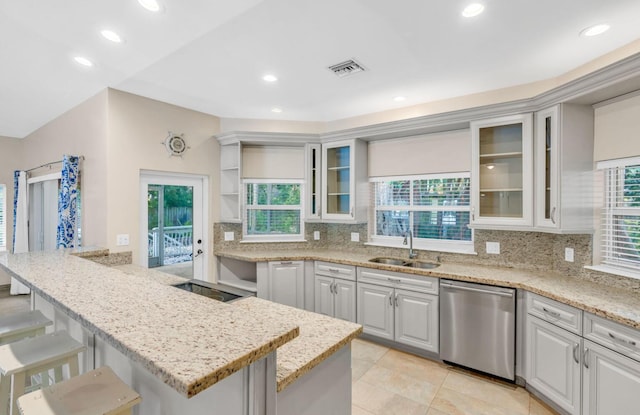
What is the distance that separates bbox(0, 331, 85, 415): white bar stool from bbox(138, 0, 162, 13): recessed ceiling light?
6.70 feet

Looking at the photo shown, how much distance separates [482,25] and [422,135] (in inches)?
66.3

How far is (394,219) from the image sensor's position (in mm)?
4055

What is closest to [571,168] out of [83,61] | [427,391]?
[427,391]

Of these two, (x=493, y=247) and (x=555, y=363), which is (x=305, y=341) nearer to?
(x=555, y=363)

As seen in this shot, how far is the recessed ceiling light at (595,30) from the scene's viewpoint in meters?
2.05

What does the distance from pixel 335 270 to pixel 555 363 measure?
2.13 meters

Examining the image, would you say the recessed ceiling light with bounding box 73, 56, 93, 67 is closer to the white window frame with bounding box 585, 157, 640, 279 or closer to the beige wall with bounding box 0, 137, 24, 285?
the beige wall with bounding box 0, 137, 24, 285

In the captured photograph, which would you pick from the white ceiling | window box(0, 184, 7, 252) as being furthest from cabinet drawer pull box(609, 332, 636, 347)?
window box(0, 184, 7, 252)

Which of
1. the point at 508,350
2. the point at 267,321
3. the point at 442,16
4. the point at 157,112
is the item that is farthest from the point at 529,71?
the point at 157,112

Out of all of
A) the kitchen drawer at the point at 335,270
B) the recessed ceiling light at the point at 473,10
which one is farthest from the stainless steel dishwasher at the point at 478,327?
the recessed ceiling light at the point at 473,10

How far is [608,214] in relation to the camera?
251cm

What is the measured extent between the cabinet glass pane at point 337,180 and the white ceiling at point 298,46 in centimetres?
79

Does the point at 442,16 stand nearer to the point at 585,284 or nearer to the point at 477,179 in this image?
the point at 477,179

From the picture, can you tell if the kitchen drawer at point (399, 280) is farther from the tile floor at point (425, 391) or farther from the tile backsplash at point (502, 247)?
the tile floor at point (425, 391)
